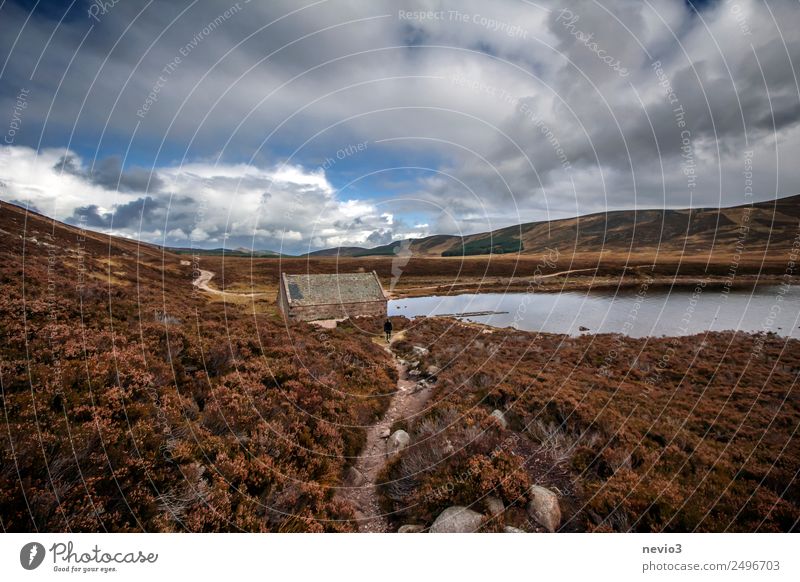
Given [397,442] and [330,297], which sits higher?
[330,297]

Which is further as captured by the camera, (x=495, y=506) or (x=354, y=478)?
(x=354, y=478)

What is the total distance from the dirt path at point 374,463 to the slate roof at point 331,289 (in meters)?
19.7

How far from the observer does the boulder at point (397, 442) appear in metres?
8.06

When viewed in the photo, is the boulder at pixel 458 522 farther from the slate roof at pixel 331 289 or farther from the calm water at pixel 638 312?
Result: the calm water at pixel 638 312

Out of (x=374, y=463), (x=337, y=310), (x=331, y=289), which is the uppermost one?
(x=331, y=289)

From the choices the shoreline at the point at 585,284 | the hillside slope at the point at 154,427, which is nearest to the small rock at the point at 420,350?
the hillside slope at the point at 154,427

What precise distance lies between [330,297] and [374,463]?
82.3ft

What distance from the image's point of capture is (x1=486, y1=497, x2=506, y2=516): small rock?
515cm

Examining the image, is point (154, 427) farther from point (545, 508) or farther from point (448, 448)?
point (545, 508)

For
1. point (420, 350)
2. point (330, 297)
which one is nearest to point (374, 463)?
point (420, 350)

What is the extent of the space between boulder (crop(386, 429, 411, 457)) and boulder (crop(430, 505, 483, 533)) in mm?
2905

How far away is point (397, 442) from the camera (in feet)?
27.2

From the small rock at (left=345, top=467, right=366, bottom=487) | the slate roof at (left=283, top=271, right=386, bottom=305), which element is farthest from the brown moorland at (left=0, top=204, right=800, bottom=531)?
the slate roof at (left=283, top=271, right=386, bottom=305)
